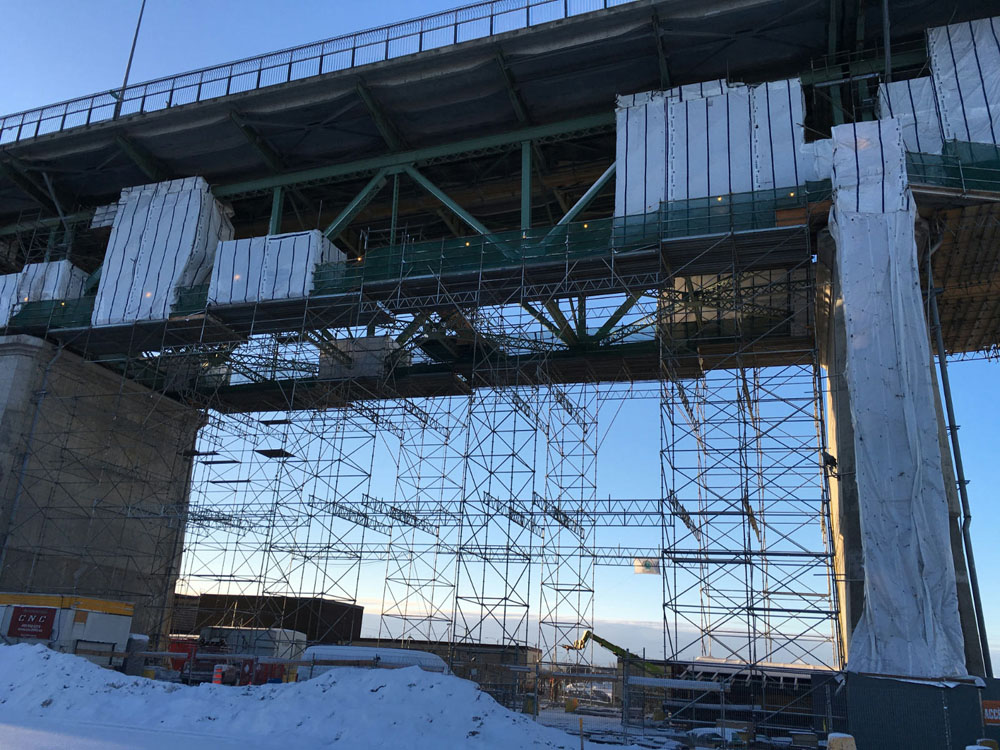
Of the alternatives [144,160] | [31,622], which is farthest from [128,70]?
[31,622]

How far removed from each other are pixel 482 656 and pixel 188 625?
2408 centimetres

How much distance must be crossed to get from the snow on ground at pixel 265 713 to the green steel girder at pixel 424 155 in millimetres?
17170

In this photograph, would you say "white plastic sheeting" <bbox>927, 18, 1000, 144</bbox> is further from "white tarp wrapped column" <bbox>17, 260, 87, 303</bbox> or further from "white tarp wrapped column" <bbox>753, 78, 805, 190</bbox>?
"white tarp wrapped column" <bbox>17, 260, 87, 303</bbox>

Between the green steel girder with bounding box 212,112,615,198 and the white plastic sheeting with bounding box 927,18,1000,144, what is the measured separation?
9272 millimetres

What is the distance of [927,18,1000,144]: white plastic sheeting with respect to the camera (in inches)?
841

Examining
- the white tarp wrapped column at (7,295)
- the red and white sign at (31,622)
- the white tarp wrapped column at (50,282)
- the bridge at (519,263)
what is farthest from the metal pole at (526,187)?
the white tarp wrapped column at (7,295)

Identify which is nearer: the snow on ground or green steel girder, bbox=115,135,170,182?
the snow on ground

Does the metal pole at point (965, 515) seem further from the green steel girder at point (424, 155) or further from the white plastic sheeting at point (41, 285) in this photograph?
the white plastic sheeting at point (41, 285)

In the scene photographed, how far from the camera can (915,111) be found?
22.0 m

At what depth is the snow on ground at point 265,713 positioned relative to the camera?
14297mm

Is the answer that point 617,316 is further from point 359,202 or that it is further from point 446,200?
point 359,202

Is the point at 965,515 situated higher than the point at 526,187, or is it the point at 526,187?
the point at 526,187

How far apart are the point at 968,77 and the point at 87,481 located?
105 ft

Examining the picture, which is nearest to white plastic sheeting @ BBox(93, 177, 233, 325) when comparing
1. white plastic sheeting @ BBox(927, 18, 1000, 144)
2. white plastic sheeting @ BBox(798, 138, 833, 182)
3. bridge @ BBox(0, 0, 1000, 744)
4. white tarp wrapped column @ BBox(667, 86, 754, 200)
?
bridge @ BBox(0, 0, 1000, 744)
